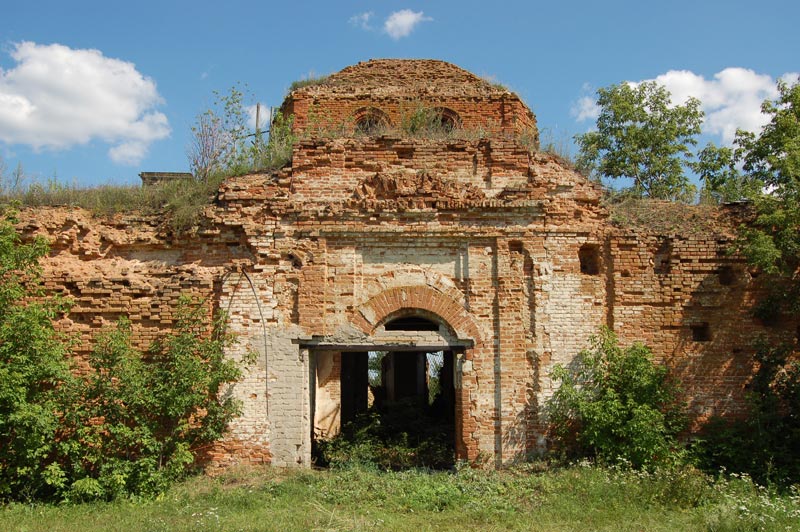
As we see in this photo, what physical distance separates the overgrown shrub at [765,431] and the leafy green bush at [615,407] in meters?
0.53

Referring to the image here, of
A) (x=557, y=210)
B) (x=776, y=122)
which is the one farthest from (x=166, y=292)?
(x=776, y=122)

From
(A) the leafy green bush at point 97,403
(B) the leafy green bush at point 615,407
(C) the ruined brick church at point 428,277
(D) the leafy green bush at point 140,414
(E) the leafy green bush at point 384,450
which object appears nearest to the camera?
(A) the leafy green bush at point 97,403

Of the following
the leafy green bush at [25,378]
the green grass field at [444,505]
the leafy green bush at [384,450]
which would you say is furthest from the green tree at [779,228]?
the leafy green bush at [25,378]

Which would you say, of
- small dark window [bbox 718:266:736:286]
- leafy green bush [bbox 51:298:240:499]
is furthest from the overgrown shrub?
leafy green bush [bbox 51:298:240:499]

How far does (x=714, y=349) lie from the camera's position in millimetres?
8773

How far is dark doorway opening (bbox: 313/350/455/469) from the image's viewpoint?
9.68 meters

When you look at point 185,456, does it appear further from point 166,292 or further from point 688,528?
point 688,528

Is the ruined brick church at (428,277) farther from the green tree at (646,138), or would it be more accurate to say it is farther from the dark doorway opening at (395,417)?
the green tree at (646,138)

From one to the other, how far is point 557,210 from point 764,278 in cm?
302

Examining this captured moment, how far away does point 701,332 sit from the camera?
8.95 meters

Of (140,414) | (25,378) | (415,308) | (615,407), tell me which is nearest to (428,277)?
(415,308)

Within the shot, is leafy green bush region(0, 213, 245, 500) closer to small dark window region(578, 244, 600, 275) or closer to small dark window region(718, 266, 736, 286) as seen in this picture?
small dark window region(578, 244, 600, 275)

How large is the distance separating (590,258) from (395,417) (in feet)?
19.8

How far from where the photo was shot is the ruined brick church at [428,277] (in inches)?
336
